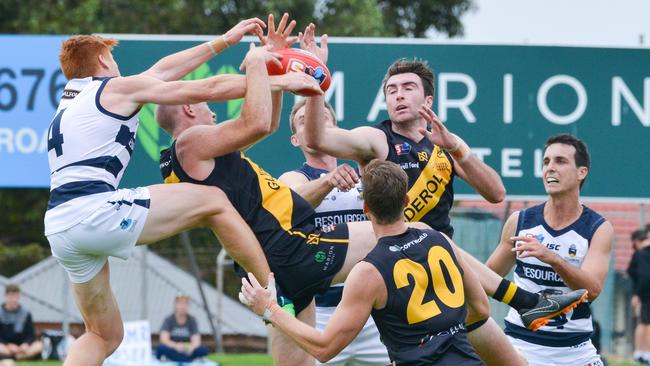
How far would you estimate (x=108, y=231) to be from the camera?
6414 mm

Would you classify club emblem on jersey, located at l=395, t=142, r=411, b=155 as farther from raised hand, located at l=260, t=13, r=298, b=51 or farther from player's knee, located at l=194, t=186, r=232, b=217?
player's knee, located at l=194, t=186, r=232, b=217

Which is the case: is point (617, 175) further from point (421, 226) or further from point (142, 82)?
point (142, 82)

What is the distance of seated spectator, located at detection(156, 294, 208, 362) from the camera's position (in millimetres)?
14992

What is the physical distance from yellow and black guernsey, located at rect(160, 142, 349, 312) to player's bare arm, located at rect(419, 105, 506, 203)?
824 mm

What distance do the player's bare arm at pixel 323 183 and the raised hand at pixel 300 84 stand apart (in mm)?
547

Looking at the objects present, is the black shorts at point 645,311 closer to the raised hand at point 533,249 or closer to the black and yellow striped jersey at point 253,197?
the raised hand at point 533,249

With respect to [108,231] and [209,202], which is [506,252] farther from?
[108,231]

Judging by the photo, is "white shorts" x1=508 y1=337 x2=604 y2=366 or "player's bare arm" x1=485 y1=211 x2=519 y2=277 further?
"player's bare arm" x1=485 y1=211 x2=519 y2=277

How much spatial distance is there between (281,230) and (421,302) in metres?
1.23

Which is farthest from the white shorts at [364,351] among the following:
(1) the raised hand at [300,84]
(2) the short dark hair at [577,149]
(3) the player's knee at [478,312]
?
(1) the raised hand at [300,84]

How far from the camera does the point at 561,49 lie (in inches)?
491

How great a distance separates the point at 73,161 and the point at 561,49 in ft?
24.2

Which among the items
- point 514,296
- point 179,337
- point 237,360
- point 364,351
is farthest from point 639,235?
point 514,296

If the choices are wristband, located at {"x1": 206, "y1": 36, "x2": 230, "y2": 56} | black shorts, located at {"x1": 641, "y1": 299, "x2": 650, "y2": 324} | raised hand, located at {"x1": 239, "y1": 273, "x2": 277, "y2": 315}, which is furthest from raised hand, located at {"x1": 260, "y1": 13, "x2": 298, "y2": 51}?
black shorts, located at {"x1": 641, "y1": 299, "x2": 650, "y2": 324}
